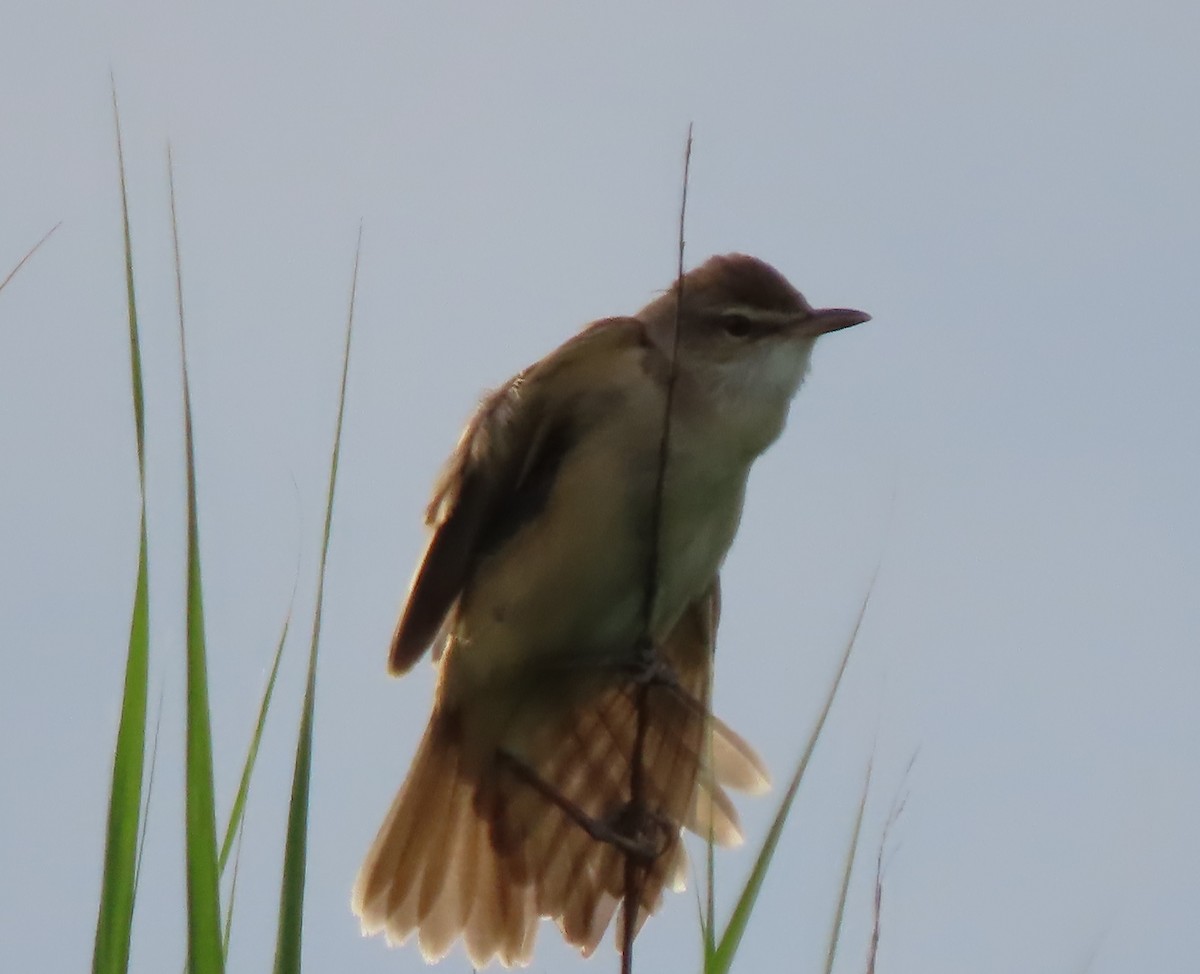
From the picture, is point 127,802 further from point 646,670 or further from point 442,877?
point 442,877

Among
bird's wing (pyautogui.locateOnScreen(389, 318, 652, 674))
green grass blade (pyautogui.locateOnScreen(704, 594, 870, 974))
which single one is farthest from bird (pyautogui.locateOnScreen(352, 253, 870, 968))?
green grass blade (pyautogui.locateOnScreen(704, 594, 870, 974))

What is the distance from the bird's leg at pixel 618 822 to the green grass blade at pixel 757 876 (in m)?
0.56

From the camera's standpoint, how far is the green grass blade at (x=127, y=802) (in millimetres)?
1920

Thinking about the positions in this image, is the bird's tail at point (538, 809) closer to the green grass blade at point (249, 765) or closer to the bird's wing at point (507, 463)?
the bird's wing at point (507, 463)

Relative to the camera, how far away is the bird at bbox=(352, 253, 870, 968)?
3.87 meters

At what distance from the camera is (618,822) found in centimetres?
395

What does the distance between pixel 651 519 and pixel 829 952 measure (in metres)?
1.73

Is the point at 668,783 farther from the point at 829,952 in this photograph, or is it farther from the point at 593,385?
the point at 829,952

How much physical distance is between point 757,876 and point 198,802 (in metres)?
0.72

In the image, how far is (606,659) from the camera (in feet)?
13.3

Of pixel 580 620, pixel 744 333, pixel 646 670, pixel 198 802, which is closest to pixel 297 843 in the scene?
pixel 198 802

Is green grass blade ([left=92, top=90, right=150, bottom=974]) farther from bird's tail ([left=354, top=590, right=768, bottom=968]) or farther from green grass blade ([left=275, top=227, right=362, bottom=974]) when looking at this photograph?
bird's tail ([left=354, top=590, right=768, bottom=968])

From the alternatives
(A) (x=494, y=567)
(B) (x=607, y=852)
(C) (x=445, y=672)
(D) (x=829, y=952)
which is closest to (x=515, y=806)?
(B) (x=607, y=852)

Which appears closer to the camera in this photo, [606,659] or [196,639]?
[196,639]
